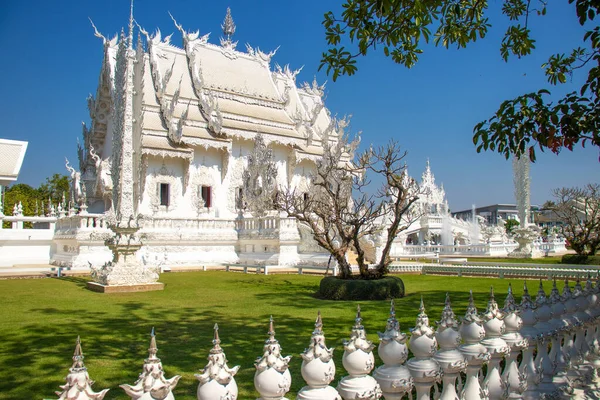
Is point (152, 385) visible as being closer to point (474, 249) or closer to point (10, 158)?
point (10, 158)

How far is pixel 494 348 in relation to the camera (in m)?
3.46

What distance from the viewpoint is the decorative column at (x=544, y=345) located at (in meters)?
4.10

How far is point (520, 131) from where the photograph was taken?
4820mm

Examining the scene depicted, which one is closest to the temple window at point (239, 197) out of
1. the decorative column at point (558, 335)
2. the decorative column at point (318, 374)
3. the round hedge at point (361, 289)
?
the round hedge at point (361, 289)

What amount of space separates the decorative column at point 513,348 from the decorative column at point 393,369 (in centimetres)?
126

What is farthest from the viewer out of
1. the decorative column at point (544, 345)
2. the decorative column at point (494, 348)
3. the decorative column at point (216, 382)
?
the decorative column at point (544, 345)

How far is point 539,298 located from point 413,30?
357 cm

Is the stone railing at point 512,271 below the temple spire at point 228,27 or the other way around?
below

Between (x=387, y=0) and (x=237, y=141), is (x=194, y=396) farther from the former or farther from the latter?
(x=237, y=141)

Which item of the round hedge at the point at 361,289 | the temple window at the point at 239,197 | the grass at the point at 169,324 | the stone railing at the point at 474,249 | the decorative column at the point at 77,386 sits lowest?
the grass at the point at 169,324

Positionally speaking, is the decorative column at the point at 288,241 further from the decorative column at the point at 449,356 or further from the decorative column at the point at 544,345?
the decorative column at the point at 449,356

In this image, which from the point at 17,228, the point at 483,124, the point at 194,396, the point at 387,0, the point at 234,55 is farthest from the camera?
the point at 234,55

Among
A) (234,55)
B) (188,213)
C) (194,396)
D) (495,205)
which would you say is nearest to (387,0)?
(194,396)

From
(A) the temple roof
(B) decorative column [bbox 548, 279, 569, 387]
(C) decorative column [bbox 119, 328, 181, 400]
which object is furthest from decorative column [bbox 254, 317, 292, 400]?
(A) the temple roof
